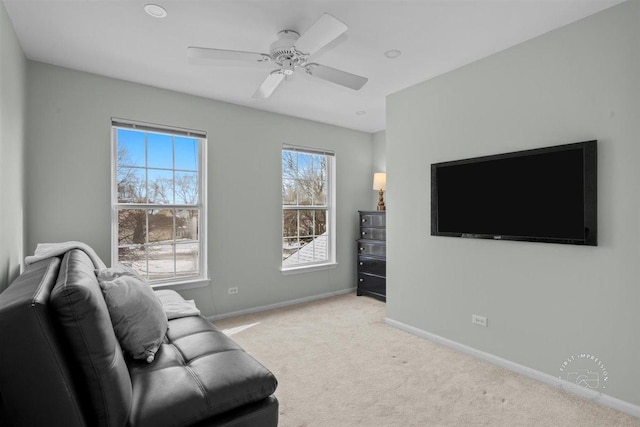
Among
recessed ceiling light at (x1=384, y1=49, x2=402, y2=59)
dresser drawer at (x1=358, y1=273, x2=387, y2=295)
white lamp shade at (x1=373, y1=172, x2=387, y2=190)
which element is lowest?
dresser drawer at (x1=358, y1=273, x2=387, y2=295)

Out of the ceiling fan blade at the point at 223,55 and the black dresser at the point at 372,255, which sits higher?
the ceiling fan blade at the point at 223,55

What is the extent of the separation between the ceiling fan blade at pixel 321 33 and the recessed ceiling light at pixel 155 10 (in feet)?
3.03

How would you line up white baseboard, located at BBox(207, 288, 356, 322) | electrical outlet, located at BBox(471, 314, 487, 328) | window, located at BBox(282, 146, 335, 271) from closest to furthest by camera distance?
electrical outlet, located at BBox(471, 314, 487, 328) < white baseboard, located at BBox(207, 288, 356, 322) < window, located at BBox(282, 146, 335, 271)

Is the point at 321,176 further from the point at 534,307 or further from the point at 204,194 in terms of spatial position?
the point at 534,307

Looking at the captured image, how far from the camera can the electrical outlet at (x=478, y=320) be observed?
9.59 ft

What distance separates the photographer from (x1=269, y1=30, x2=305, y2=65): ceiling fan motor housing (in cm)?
230

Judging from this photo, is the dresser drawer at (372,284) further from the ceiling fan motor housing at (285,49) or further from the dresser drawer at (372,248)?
the ceiling fan motor housing at (285,49)

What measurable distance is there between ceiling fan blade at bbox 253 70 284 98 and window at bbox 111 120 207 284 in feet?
4.18

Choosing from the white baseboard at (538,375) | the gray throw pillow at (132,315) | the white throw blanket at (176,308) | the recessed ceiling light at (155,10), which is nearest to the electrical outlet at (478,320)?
the white baseboard at (538,375)

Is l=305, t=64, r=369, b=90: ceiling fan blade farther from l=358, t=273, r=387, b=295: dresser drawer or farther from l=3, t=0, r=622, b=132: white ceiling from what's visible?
l=358, t=273, r=387, b=295: dresser drawer

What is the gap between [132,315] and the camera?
1.77 m

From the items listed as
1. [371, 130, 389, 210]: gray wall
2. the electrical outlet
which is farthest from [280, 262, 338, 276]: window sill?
the electrical outlet

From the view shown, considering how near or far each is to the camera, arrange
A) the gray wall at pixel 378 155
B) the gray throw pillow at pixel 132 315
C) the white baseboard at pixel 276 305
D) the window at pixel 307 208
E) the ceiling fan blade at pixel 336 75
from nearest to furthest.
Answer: the gray throw pillow at pixel 132 315, the ceiling fan blade at pixel 336 75, the white baseboard at pixel 276 305, the window at pixel 307 208, the gray wall at pixel 378 155

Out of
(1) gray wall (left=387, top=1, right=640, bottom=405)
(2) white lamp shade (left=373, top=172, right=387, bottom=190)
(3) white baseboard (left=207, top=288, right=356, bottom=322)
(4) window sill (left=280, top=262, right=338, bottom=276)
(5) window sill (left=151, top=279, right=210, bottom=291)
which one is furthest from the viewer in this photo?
(2) white lamp shade (left=373, top=172, right=387, bottom=190)
